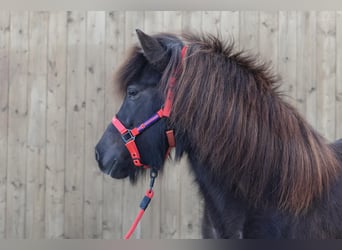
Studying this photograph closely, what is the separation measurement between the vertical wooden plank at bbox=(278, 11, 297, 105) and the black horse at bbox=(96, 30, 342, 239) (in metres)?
1.62

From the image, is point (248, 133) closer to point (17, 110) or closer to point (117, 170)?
point (117, 170)

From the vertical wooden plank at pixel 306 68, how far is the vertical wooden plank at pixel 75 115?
1770mm

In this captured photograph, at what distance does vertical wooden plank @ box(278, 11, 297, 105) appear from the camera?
10.8 ft

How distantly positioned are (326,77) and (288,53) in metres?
0.37

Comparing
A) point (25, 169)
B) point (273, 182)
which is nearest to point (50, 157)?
point (25, 169)

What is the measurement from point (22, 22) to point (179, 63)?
2144mm

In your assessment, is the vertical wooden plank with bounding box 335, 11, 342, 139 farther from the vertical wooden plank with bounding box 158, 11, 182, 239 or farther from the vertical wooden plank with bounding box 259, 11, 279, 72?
the vertical wooden plank with bounding box 158, 11, 182, 239

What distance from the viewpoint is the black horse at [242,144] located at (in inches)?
63.7

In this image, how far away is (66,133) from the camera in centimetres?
341

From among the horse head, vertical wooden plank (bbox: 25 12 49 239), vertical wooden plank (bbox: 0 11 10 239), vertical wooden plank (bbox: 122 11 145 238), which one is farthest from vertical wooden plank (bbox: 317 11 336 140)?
vertical wooden plank (bbox: 0 11 10 239)

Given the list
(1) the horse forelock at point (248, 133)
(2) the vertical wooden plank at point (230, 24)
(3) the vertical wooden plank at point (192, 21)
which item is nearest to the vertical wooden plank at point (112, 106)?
(3) the vertical wooden plank at point (192, 21)

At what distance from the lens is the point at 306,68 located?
10.9 feet

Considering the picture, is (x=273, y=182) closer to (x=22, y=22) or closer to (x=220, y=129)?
(x=220, y=129)

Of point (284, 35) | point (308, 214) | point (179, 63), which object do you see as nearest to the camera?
point (308, 214)
